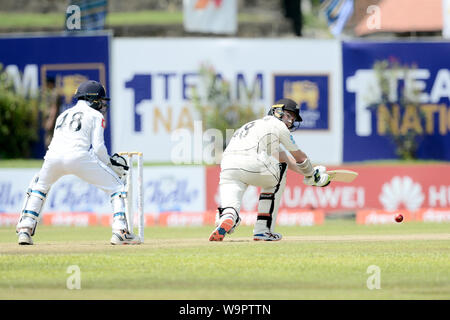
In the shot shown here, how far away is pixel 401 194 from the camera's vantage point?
71.5 feet

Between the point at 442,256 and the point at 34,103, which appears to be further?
the point at 34,103

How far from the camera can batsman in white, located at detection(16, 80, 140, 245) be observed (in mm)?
12125

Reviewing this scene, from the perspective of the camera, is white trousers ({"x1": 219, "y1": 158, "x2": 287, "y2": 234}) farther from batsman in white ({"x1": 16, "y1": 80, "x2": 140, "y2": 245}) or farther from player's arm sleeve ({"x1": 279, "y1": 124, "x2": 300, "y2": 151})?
batsman in white ({"x1": 16, "y1": 80, "x2": 140, "y2": 245})

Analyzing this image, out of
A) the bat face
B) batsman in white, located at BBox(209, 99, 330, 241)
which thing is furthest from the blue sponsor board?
batsman in white, located at BBox(209, 99, 330, 241)

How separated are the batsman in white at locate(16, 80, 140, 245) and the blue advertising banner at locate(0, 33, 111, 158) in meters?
14.3

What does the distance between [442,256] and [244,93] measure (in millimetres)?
15878

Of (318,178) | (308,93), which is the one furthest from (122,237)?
(308,93)

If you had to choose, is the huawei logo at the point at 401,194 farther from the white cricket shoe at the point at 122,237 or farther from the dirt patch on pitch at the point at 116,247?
the white cricket shoe at the point at 122,237

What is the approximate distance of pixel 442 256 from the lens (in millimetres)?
11156

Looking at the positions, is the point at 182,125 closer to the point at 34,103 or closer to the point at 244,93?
the point at 244,93

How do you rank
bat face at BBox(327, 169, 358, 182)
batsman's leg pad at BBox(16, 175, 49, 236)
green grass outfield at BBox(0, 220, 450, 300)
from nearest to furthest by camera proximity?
1. green grass outfield at BBox(0, 220, 450, 300)
2. batsman's leg pad at BBox(16, 175, 49, 236)
3. bat face at BBox(327, 169, 358, 182)

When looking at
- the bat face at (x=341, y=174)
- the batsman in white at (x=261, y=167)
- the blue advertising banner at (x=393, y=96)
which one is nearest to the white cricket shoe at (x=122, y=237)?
the batsman in white at (x=261, y=167)

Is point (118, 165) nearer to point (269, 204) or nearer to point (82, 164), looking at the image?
point (82, 164)
